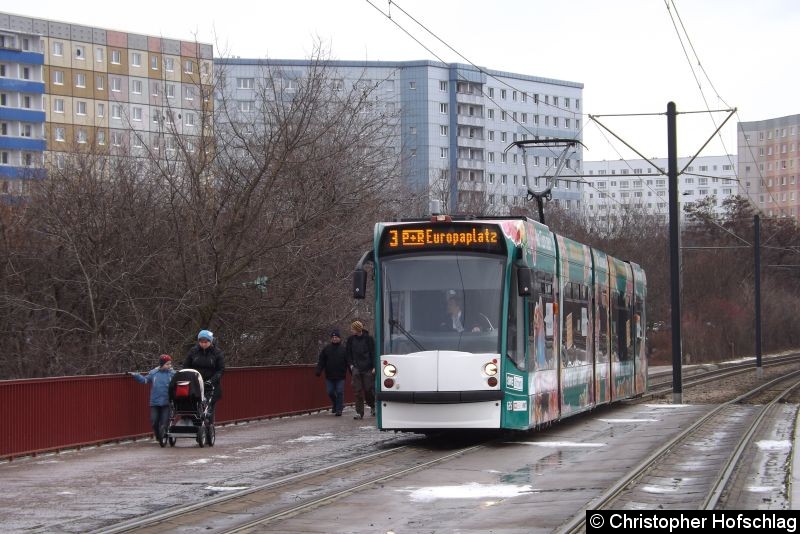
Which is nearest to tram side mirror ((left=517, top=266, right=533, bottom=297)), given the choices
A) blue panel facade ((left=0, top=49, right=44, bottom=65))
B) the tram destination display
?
the tram destination display

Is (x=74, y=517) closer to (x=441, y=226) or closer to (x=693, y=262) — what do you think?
(x=441, y=226)

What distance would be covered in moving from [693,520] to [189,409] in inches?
397

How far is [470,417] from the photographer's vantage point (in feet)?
57.2

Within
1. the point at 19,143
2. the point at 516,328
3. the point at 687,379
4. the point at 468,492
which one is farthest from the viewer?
the point at 19,143

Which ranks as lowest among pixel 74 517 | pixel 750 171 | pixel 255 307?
pixel 74 517

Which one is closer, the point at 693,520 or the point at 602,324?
the point at 693,520

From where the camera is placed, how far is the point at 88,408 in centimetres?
1858

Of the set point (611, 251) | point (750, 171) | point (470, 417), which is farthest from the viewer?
point (750, 171)

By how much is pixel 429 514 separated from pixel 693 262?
68004mm

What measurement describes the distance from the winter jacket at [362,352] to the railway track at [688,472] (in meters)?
5.85

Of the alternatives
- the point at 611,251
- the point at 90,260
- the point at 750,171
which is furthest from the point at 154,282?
the point at 750,171

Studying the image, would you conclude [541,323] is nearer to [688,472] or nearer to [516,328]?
[516,328]

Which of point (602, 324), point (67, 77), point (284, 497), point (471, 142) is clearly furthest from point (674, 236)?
point (471, 142)

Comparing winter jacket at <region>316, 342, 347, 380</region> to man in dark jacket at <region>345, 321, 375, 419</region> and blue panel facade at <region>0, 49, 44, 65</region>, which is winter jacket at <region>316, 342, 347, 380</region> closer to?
man in dark jacket at <region>345, 321, 375, 419</region>
